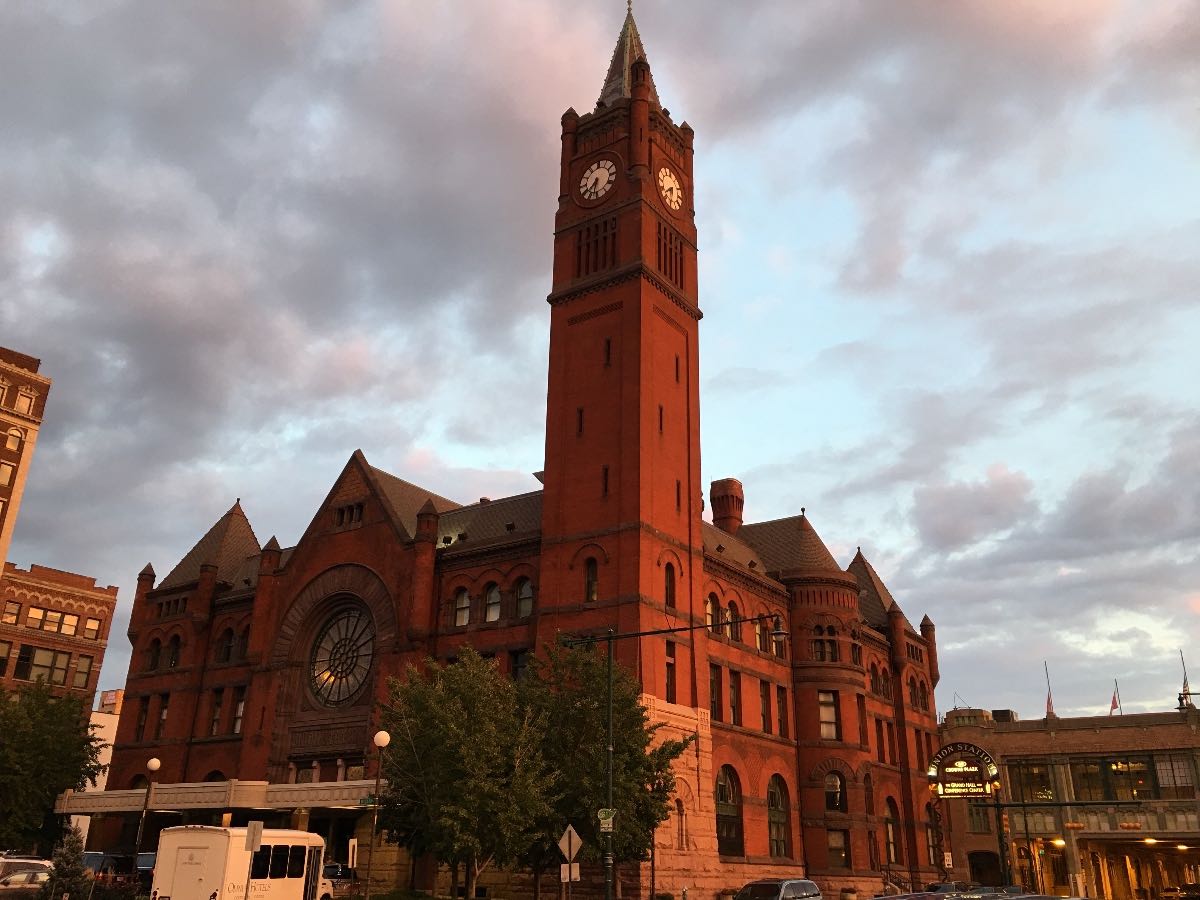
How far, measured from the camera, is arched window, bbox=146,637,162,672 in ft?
228

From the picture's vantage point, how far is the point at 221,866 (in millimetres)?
29219

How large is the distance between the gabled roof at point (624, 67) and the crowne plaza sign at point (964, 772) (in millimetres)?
40414

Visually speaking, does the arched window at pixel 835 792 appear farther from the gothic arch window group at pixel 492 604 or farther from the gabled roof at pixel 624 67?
the gabled roof at pixel 624 67

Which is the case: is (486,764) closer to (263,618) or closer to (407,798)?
(407,798)

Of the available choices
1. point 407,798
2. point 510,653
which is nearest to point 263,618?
point 510,653

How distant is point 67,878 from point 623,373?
33.2 metres

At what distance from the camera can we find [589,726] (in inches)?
1500

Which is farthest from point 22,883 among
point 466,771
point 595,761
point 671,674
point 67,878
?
point 671,674

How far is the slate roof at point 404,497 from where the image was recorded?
195 ft

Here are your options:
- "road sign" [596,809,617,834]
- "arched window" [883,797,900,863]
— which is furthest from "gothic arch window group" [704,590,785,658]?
"road sign" [596,809,617,834]

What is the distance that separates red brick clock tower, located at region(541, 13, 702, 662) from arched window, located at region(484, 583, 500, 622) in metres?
4.21

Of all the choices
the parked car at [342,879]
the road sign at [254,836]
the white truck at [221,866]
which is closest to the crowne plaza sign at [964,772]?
the parked car at [342,879]

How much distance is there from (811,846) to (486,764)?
3024cm

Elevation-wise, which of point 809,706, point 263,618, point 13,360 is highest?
point 13,360
